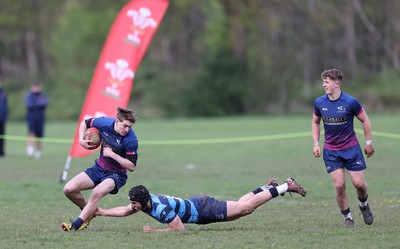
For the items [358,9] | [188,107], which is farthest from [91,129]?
[358,9]

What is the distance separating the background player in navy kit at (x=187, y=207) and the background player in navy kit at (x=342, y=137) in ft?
1.80

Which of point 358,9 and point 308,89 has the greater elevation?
point 358,9

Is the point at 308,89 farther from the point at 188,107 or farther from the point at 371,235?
the point at 371,235

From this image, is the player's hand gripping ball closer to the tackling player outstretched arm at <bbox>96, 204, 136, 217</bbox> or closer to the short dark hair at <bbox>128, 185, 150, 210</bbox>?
the tackling player outstretched arm at <bbox>96, 204, 136, 217</bbox>

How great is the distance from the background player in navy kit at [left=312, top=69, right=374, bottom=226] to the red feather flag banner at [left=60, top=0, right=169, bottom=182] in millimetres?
6533

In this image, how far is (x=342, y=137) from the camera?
9688 millimetres

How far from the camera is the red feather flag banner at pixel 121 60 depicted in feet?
51.2

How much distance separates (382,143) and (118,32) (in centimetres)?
1163

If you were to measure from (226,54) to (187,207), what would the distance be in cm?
4009

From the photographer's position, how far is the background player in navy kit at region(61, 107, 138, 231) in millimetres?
9406

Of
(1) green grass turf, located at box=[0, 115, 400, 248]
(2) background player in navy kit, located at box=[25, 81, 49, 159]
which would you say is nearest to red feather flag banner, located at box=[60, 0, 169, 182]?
(1) green grass turf, located at box=[0, 115, 400, 248]

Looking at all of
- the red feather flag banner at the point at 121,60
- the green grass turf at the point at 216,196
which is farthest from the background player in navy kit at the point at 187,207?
the red feather flag banner at the point at 121,60

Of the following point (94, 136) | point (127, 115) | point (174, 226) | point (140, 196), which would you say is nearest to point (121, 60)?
point (94, 136)

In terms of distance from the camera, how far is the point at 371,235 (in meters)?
8.83
